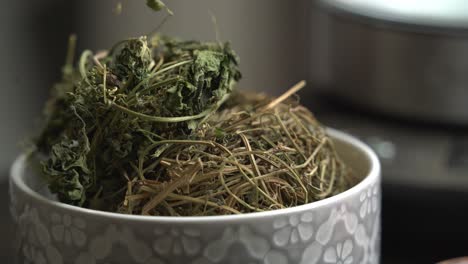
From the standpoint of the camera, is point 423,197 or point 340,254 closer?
point 340,254

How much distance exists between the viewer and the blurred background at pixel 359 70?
1.86 ft

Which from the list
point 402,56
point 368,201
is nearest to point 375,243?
point 368,201

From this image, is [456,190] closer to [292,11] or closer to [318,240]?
[318,240]

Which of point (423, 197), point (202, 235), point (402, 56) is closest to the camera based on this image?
point (202, 235)

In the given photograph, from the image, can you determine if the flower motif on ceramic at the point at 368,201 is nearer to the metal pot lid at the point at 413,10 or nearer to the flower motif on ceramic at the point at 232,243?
the flower motif on ceramic at the point at 232,243

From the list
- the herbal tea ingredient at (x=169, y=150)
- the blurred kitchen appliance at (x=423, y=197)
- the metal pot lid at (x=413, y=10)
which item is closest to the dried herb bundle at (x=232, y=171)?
the herbal tea ingredient at (x=169, y=150)

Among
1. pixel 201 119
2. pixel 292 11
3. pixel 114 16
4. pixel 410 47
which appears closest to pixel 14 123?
pixel 114 16

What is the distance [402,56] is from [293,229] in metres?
0.35

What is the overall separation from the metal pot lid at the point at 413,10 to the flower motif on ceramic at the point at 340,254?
1.07 ft

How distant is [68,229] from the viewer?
36 centimetres

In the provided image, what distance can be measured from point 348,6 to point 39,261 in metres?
0.45

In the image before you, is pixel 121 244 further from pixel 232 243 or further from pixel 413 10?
pixel 413 10

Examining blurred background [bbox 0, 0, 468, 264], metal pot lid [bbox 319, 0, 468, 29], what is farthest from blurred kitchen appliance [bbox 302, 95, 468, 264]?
metal pot lid [bbox 319, 0, 468, 29]

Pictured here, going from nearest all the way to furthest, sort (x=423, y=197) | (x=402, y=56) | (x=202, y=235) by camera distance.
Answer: (x=202, y=235) → (x=423, y=197) → (x=402, y=56)
